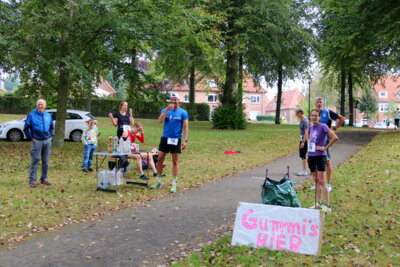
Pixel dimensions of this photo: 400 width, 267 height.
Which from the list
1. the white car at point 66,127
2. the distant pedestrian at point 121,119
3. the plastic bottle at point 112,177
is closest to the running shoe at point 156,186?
the plastic bottle at point 112,177

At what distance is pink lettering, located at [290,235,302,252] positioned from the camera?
5111 mm

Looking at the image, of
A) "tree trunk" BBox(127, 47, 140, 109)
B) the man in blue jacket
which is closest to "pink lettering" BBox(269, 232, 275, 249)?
the man in blue jacket

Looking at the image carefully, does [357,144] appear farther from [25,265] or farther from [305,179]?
[25,265]

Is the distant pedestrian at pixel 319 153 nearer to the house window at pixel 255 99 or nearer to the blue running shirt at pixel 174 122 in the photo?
the blue running shirt at pixel 174 122

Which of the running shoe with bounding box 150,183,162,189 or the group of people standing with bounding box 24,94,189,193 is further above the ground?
the group of people standing with bounding box 24,94,189,193

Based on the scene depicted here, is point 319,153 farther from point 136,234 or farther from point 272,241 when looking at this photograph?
point 136,234

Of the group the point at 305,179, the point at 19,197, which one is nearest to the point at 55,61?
the point at 19,197

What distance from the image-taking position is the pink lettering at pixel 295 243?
16.8ft

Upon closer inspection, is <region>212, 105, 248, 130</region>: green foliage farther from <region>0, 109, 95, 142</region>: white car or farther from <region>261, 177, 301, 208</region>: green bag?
<region>261, 177, 301, 208</region>: green bag

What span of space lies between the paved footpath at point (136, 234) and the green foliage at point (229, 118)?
22.5 meters

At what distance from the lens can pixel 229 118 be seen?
104 ft

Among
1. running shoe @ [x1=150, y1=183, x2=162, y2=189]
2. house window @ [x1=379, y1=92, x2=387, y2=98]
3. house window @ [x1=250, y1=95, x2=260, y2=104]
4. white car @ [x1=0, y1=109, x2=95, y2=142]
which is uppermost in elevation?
house window @ [x1=379, y1=92, x2=387, y2=98]

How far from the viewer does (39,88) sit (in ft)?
62.3

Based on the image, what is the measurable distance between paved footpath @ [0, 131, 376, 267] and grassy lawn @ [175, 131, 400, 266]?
25.3 inches
